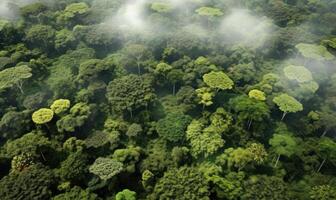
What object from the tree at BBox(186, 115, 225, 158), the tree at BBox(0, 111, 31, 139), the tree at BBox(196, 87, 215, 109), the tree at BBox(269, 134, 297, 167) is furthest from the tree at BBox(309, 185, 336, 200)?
the tree at BBox(0, 111, 31, 139)

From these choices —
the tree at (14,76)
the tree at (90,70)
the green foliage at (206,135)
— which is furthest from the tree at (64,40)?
the green foliage at (206,135)

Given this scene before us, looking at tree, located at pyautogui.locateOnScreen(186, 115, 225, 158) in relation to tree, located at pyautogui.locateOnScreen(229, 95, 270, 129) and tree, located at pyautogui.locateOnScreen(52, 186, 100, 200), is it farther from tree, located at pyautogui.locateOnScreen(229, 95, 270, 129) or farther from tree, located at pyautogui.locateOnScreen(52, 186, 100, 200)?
tree, located at pyautogui.locateOnScreen(52, 186, 100, 200)

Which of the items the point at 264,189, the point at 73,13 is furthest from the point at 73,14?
the point at 264,189

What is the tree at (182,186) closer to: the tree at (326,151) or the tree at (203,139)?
the tree at (203,139)

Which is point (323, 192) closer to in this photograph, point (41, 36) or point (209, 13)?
point (209, 13)

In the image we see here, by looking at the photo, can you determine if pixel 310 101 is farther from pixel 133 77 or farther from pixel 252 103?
pixel 133 77

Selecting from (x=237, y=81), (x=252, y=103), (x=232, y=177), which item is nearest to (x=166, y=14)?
(x=237, y=81)
